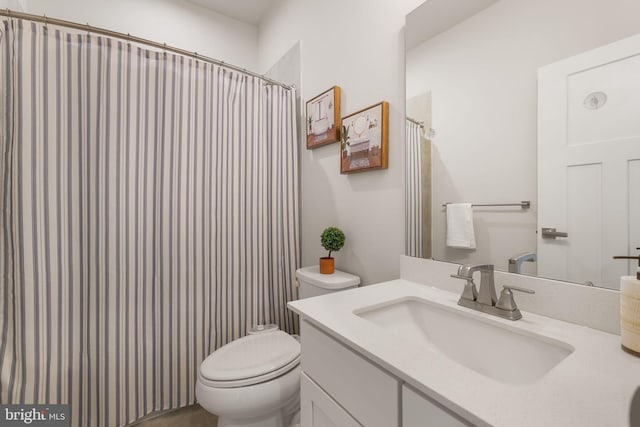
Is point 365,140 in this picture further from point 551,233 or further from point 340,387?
point 340,387

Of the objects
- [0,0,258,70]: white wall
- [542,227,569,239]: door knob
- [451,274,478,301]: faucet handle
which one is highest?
[0,0,258,70]: white wall

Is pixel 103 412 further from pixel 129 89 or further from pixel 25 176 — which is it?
pixel 129 89

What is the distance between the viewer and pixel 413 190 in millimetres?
1098

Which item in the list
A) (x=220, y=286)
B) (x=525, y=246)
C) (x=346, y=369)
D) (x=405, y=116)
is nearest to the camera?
(x=346, y=369)

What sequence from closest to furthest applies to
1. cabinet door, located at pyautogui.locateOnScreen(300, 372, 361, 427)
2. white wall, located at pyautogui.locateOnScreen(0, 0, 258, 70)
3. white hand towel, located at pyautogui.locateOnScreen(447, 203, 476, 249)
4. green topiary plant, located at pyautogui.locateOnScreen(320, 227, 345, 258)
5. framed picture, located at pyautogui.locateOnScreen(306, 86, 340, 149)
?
cabinet door, located at pyautogui.locateOnScreen(300, 372, 361, 427), white hand towel, located at pyautogui.locateOnScreen(447, 203, 476, 249), green topiary plant, located at pyautogui.locateOnScreen(320, 227, 345, 258), framed picture, located at pyautogui.locateOnScreen(306, 86, 340, 149), white wall, located at pyautogui.locateOnScreen(0, 0, 258, 70)

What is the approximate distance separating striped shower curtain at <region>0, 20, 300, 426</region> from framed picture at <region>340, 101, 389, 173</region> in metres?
0.49

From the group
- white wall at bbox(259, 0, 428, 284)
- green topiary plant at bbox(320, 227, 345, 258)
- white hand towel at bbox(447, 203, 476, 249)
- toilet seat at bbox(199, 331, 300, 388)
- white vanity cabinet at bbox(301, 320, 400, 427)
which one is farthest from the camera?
green topiary plant at bbox(320, 227, 345, 258)

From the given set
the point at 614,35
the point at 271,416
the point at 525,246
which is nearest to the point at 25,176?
the point at 271,416

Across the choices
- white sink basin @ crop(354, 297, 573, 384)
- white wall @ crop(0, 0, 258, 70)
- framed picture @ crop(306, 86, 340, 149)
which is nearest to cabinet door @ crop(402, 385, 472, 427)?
white sink basin @ crop(354, 297, 573, 384)

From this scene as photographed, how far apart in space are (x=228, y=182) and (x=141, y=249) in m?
0.54

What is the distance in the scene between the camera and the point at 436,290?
0.97 metres

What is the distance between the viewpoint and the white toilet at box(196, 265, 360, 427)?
103cm

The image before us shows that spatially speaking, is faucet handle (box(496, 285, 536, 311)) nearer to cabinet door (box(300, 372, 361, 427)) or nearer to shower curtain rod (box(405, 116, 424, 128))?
cabinet door (box(300, 372, 361, 427))

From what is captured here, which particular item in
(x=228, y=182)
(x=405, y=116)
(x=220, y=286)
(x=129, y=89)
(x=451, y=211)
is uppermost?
(x=129, y=89)
